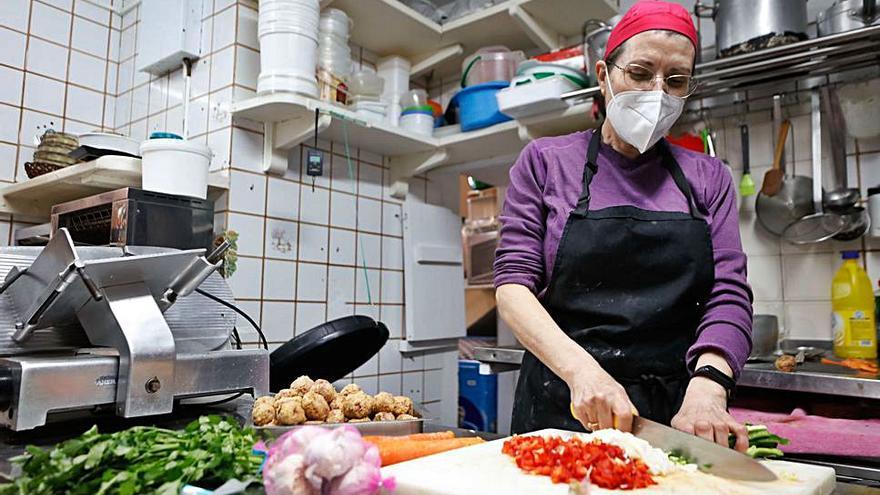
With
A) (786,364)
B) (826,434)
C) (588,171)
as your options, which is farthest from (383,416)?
(786,364)

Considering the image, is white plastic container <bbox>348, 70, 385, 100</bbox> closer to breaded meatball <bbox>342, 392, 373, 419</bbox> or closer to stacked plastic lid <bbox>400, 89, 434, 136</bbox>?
stacked plastic lid <bbox>400, 89, 434, 136</bbox>

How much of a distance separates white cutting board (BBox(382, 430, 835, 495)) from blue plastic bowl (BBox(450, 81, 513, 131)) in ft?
5.54

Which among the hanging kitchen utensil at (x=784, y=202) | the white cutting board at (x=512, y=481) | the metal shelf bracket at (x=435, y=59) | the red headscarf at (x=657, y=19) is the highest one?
the metal shelf bracket at (x=435, y=59)

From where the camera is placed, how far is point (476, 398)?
2881mm

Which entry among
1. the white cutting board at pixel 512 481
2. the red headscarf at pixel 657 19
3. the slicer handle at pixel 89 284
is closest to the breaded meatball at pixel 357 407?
the white cutting board at pixel 512 481

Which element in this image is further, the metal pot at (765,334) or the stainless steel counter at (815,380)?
the metal pot at (765,334)

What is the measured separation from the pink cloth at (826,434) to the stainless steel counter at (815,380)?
0.06 metres

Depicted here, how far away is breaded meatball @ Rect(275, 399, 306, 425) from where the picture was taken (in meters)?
0.91

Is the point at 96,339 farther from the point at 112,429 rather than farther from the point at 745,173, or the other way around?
the point at 745,173

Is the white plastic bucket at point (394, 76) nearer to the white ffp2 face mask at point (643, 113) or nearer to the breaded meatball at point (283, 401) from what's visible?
the white ffp2 face mask at point (643, 113)

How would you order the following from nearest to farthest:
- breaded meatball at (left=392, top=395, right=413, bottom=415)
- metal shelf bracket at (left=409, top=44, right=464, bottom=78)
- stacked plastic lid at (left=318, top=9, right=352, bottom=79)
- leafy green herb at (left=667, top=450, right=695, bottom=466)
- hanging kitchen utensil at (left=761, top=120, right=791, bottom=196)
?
leafy green herb at (left=667, top=450, right=695, bottom=466) → breaded meatball at (left=392, top=395, right=413, bottom=415) → hanging kitchen utensil at (left=761, top=120, right=791, bottom=196) → stacked plastic lid at (left=318, top=9, right=352, bottom=79) → metal shelf bracket at (left=409, top=44, right=464, bottom=78)

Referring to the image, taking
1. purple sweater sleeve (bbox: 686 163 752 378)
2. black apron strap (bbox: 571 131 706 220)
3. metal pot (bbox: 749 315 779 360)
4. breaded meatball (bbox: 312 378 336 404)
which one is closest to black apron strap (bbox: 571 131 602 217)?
black apron strap (bbox: 571 131 706 220)

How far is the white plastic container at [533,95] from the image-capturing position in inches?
79.4

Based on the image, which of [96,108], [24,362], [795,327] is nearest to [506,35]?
[795,327]
